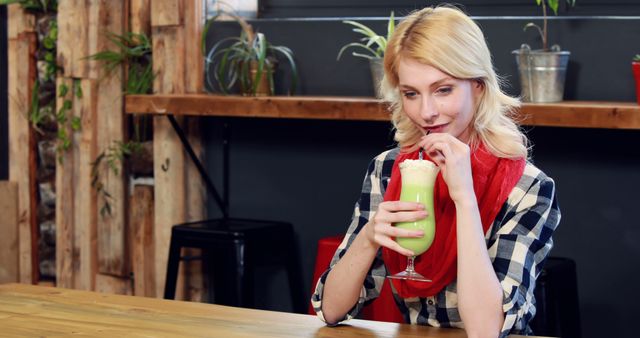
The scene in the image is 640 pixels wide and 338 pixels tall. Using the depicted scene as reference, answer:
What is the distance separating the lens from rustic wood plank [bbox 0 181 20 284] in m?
4.76

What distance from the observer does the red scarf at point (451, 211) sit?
6.86ft

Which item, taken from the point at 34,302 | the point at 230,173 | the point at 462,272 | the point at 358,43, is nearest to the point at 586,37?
the point at 358,43

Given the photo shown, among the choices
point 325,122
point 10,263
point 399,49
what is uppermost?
point 399,49

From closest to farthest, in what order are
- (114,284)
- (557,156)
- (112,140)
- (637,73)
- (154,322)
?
(154,322), (637,73), (557,156), (112,140), (114,284)

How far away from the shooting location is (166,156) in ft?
14.1

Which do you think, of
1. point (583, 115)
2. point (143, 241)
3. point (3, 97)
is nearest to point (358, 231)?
point (583, 115)

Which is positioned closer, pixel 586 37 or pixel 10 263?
pixel 586 37

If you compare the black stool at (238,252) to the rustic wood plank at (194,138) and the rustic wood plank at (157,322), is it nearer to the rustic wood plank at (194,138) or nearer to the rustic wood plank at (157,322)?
the rustic wood plank at (194,138)

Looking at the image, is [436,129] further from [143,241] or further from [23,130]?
[23,130]

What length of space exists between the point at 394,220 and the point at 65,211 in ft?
9.95

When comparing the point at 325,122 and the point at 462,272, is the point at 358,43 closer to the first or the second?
the point at 325,122

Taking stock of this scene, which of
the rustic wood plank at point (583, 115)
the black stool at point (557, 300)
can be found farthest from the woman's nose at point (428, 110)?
the black stool at point (557, 300)

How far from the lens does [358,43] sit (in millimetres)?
3920

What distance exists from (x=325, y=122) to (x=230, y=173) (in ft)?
1.62
